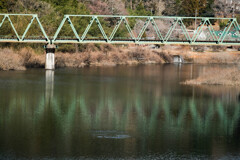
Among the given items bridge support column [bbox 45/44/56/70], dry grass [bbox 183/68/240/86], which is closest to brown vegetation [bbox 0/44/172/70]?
bridge support column [bbox 45/44/56/70]

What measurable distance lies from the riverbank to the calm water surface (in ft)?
45.9

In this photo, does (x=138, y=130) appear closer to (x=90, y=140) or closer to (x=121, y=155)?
(x=90, y=140)

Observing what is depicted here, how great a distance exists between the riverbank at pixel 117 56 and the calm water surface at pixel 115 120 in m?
14.0

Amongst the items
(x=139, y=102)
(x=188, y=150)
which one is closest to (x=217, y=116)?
(x=139, y=102)

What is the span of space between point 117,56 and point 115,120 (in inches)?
2211

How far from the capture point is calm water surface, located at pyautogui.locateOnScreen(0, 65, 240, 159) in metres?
26.4

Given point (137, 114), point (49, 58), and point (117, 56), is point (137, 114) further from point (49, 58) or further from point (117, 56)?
point (117, 56)

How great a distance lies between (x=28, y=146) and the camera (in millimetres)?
26656

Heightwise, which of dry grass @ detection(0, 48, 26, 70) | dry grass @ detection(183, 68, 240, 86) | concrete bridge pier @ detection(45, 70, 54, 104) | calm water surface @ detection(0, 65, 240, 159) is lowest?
calm water surface @ detection(0, 65, 240, 159)

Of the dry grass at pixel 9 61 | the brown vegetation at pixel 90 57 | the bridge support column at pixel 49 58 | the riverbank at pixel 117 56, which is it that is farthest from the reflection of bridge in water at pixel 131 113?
the riverbank at pixel 117 56

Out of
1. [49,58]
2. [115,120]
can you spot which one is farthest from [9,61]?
[115,120]

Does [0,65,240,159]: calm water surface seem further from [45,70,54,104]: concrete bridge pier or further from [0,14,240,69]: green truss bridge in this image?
[0,14,240,69]: green truss bridge

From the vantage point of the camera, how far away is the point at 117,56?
90188mm

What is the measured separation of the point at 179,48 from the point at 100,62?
95.1 feet
